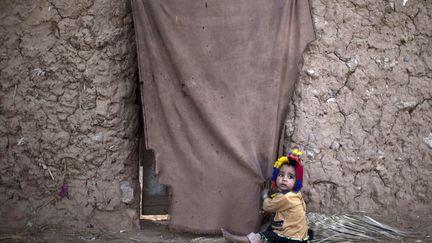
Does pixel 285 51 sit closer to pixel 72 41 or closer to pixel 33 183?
pixel 72 41

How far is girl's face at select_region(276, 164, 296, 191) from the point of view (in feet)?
11.0

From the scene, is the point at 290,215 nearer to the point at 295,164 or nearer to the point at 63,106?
the point at 295,164

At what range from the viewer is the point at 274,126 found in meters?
3.61

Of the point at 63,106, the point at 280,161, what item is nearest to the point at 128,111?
the point at 63,106

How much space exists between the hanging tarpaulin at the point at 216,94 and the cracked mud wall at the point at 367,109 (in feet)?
0.65

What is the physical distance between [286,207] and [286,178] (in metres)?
0.19

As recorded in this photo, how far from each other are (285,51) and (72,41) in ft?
4.84

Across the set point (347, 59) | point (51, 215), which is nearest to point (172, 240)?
point (51, 215)

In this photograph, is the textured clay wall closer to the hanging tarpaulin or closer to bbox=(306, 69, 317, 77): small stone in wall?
the hanging tarpaulin

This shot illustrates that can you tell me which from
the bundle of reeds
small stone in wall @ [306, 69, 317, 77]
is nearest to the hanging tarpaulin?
small stone in wall @ [306, 69, 317, 77]

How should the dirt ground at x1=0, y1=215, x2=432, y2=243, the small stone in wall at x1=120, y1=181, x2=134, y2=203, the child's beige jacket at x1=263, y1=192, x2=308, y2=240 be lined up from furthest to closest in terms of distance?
the small stone in wall at x1=120, y1=181, x2=134, y2=203 → the dirt ground at x1=0, y1=215, x2=432, y2=243 → the child's beige jacket at x1=263, y1=192, x2=308, y2=240

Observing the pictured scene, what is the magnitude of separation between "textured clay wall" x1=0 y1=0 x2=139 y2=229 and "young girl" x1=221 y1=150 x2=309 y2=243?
105 cm

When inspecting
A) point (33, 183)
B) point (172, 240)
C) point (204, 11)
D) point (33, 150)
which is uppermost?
point (204, 11)

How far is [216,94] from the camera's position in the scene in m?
3.53
